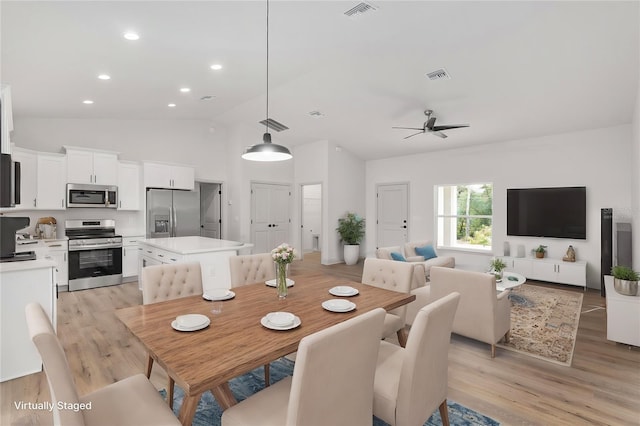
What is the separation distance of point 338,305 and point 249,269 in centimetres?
126

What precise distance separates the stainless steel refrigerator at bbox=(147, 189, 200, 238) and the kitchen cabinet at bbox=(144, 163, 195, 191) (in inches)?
5.3

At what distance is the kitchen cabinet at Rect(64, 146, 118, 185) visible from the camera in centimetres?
516

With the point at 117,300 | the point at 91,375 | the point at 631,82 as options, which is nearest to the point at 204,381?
the point at 91,375

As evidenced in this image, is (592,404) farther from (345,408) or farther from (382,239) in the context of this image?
(382,239)

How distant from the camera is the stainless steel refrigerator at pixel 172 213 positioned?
6.00 metres

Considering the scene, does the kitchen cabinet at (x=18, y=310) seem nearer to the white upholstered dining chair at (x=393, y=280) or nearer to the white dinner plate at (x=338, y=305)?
the white dinner plate at (x=338, y=305)

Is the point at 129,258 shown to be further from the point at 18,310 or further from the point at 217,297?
the point at 217,297

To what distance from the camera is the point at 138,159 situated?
625 centimetres

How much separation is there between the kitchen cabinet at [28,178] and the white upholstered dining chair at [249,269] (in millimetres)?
4034

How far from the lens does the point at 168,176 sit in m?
6.23

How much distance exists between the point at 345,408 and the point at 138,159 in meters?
6.45

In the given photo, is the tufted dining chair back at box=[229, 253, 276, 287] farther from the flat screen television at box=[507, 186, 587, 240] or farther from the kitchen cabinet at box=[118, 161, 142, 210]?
the flat screen television at box=[507, 186, 587, 240]

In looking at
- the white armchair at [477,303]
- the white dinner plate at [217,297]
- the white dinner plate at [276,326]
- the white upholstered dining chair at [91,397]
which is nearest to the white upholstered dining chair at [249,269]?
the white dinner plate at [217,297]

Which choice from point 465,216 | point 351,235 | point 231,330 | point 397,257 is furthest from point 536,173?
point 231,330
